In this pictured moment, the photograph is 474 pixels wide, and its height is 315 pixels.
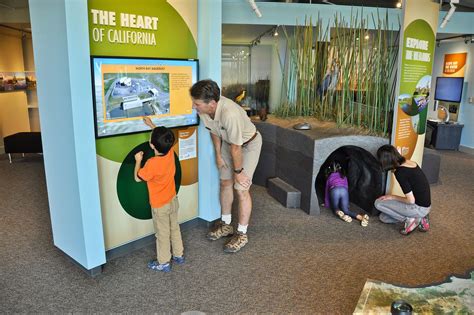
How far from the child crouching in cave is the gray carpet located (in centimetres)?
10

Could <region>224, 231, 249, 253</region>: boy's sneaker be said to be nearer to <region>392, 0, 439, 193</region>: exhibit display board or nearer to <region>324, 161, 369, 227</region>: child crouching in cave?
<region>324, 161, 369, 227</region>: child crouching in cave

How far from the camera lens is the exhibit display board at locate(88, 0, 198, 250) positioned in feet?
8.59

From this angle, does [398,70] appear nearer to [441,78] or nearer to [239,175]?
[239,175]

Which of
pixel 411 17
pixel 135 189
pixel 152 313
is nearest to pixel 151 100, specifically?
pixel 135 189

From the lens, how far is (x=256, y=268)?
2820 millimetres

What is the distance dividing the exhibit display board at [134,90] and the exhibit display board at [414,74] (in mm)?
2010

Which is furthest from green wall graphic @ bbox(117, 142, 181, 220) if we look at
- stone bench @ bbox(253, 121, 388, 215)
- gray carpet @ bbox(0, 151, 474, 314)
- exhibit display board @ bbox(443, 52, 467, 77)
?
exhibit display board @ bbox(443, 52, 467, 77)

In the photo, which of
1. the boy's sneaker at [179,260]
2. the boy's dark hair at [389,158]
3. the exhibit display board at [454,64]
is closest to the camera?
the boy's sneaker at [179,260]

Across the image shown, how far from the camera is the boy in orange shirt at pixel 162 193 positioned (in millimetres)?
2592

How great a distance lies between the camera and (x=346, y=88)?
429 centimetres

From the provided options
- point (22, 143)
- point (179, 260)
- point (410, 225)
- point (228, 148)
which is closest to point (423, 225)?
point (410, 225)

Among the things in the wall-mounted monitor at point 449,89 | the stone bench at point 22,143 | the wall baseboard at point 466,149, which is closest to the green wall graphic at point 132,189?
the stone bench at point 22,143

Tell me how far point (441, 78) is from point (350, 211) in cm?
536

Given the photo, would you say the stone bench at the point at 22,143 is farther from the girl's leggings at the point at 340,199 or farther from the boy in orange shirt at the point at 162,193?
the girl's leggings at the point at 340,199
